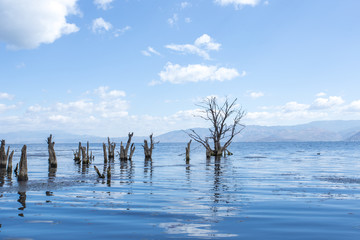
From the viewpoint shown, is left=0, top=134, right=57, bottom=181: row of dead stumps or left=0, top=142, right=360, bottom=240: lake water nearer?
left=0, top=142, right=360, bottom=240: lake water

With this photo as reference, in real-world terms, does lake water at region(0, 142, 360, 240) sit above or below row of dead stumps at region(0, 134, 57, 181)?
below

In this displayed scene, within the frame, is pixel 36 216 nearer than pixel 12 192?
Yes

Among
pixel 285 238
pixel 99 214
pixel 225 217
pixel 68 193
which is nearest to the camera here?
pixel 285 238

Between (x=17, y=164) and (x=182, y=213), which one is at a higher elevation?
(x=17, y=164)

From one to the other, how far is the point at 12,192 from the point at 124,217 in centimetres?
832

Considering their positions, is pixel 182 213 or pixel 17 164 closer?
pixel 182 213

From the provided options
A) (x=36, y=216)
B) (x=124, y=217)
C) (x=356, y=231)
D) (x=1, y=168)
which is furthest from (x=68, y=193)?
(x=1, y=168)

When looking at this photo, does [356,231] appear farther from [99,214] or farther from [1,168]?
[1,168]

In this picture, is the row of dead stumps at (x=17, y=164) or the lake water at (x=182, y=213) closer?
the lake water at (x=182, y=213)

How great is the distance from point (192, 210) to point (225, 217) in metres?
1.40

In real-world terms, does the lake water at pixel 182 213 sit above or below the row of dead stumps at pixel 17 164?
below

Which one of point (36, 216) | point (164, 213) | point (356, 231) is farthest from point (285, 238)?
point (36, 216)

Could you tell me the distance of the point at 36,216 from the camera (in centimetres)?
986

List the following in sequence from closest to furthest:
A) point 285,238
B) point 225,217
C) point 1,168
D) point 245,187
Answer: point 285,238 < point 225,217 < point 245,187 < point 1,168
